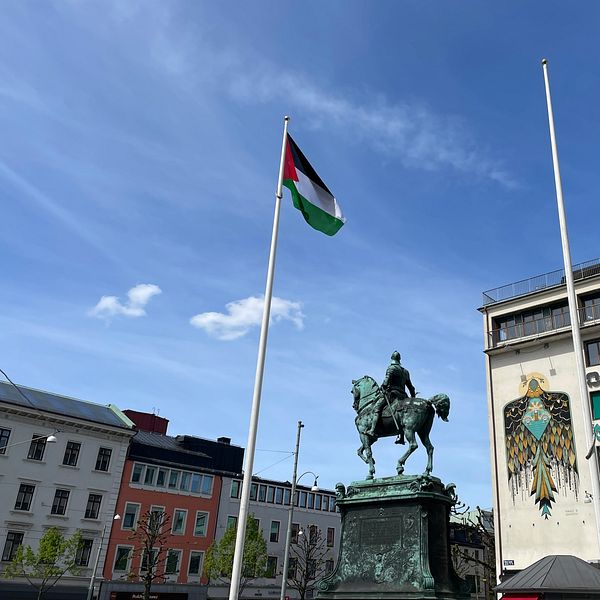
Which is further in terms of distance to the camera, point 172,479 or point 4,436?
point 172,479

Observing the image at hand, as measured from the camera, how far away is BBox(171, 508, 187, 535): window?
53562mm

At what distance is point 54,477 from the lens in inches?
1842

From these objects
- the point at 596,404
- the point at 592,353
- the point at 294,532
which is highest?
the point at 592,353

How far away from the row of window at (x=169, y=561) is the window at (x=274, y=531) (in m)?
8.96

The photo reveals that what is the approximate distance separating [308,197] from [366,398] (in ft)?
19.1

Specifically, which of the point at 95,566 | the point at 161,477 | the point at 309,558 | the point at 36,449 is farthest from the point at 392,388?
the point at 309,558

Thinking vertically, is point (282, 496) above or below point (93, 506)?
above

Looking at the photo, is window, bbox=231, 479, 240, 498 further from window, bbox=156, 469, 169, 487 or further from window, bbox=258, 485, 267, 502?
window, bbox=156, 469, 169, 487

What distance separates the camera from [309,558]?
6047cm

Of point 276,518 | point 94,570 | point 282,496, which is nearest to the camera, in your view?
point 94,570

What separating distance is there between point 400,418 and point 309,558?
4936cm

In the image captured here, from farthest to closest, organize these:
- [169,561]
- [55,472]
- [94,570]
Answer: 1. [169,561]
2. [55,472]
3. [94,570]

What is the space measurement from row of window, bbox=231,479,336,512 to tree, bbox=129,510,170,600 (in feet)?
29.4

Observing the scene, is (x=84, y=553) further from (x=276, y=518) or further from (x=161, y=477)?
(x=276, y=518)
